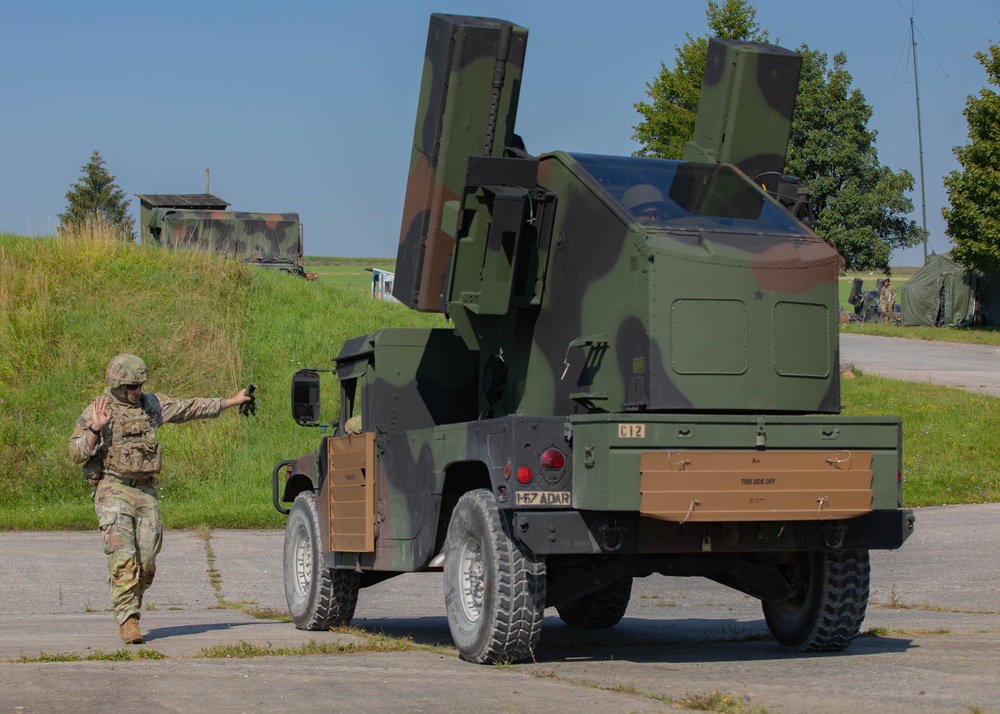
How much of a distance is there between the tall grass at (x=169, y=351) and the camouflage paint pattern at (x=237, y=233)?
262cm

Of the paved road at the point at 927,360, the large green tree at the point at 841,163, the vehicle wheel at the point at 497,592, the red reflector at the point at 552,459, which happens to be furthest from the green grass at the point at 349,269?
the red reflector at the point at 552,459

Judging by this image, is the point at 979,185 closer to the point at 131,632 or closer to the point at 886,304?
the point at 886,304

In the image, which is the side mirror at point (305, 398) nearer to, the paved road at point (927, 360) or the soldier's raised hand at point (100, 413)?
the soldier's raised hand at point (100, 413)

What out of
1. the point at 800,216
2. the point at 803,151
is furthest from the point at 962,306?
the point at 800,216

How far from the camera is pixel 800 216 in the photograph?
914cm

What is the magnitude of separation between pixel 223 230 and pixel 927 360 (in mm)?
17598

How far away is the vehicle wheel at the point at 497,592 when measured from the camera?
7.64m

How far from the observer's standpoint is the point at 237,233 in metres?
34.3

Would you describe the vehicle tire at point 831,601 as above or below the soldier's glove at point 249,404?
below

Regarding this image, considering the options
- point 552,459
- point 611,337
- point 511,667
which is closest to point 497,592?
point 511,667

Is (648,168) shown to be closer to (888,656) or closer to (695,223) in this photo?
(695,223)

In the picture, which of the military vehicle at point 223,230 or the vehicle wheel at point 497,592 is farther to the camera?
the military vehicle at point 223,230

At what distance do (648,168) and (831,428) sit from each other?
2212 millimetres

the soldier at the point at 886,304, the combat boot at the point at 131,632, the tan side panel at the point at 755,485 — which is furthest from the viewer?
the soldier at the point at 886,304
